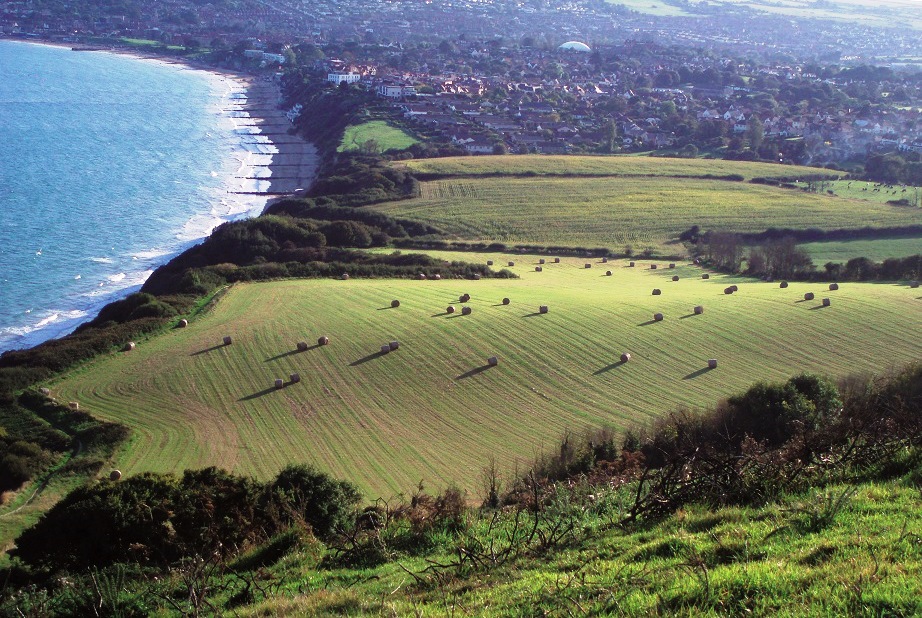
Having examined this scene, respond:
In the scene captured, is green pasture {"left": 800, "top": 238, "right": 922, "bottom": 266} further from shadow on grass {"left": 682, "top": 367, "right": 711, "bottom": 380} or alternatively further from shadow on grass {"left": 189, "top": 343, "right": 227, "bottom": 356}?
shadow on grass {"left": 189, "top": 343, "right": 227, "bottom": 356}

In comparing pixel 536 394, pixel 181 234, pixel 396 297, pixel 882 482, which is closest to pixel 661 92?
pixel 181 234

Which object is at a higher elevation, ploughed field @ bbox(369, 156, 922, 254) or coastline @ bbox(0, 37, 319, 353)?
ploughed field @ bbox(369, 156, 922, 254)

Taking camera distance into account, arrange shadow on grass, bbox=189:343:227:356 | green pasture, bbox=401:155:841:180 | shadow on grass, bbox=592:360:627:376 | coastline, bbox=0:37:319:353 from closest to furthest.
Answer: shadow on grass, bbox=592:360:627:376, shadow on grass, bbox=189:343:227:356, coastline, bbox=0:37:319:353, green pasture, bbox=401:155:841:180

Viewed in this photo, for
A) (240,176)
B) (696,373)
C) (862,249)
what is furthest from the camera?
(240,176)

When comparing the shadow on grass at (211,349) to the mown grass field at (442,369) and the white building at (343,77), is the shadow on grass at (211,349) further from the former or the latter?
the white building at (343,77)

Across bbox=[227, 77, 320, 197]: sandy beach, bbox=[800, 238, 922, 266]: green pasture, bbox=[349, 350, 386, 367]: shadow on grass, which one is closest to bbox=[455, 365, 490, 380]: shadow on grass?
bbox=[349, 350, 386, 367]: shadow on grass

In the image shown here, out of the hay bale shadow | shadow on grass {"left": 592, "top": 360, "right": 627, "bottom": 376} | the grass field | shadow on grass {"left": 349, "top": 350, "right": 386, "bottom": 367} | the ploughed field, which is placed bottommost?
the grass field

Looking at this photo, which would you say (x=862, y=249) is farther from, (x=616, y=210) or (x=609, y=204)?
(x=609, y=204)

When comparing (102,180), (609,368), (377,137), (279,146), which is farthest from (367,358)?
(279,146)
